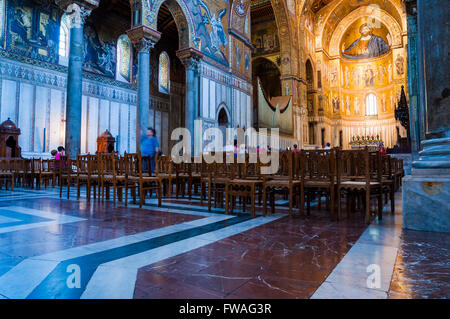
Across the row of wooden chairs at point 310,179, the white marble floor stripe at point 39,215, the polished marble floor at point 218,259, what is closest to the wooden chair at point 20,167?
the white marble floor stripe at point 39,215

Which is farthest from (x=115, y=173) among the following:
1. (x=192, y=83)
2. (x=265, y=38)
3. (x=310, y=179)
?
(x=265, y=38)

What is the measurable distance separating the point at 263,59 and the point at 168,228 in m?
21.8

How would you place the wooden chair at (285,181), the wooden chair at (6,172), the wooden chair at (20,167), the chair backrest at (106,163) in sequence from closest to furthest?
the wooden chair at (285,181), the chair backrest at (106,163), the wooden chair at (6,172), the wooden chair at (20,167)

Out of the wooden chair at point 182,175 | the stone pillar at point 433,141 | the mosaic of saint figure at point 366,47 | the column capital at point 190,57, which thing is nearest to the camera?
the stone pillar at point 433,141

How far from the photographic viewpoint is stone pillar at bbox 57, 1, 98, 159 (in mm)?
7922

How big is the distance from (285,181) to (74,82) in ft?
23.3

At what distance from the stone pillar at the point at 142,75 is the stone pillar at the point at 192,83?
1997 millimetres

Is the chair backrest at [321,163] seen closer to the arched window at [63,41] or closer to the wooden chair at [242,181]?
the wooden chair at [242,181]

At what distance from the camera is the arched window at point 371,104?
84.8ft

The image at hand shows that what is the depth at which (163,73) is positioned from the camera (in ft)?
59.2

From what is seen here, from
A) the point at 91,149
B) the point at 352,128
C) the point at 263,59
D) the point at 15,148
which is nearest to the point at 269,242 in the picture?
the point at 15,148

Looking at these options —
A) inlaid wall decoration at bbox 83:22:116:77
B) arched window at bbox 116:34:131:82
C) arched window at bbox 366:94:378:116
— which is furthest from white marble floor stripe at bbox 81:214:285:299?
arched window at bbox 366:94:378:116

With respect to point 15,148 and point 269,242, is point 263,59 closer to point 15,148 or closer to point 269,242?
point 15,148

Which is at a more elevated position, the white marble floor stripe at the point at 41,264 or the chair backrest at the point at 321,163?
the chair backrest at the point at 321,163
